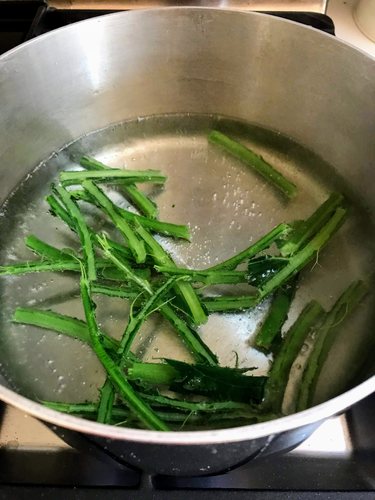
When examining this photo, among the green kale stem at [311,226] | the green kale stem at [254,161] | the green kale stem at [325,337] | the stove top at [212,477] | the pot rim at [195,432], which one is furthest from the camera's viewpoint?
the green kale stem at [254,161]

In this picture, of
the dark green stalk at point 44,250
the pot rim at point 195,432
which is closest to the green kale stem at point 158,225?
the dark green stalk at point 44,250

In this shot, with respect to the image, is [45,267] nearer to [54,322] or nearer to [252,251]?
[54,322]

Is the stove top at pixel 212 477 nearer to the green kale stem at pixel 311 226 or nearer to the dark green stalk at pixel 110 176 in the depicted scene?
A: the green kale stem at pixel 311 226

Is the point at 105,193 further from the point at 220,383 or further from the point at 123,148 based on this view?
the point at 220,383

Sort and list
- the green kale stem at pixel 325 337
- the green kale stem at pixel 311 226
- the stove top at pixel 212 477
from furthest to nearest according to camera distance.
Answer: the green kale stem at pixel 311 226, the green kale stem at pixel 325 337, the stove top at pixel 212 477

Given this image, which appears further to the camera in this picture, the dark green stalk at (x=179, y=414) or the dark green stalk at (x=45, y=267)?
the dark green stalk at (x=45, y=267)

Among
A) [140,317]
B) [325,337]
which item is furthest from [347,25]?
[140,317]
